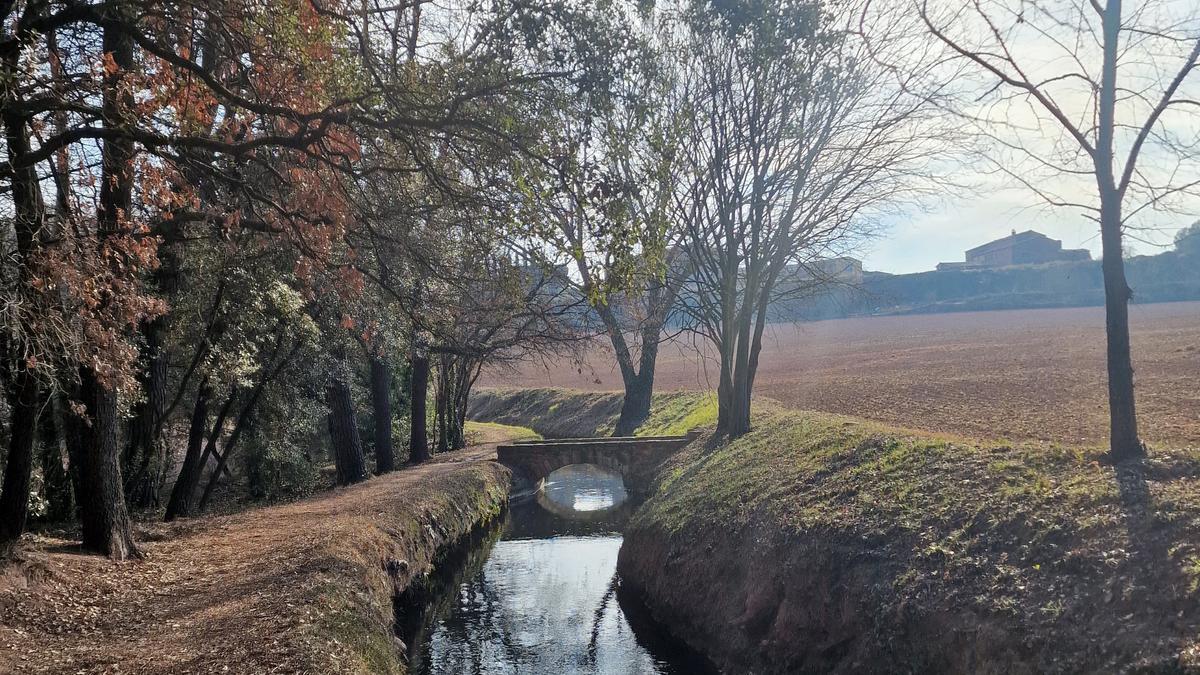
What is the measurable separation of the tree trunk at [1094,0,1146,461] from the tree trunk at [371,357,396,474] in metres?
19.7

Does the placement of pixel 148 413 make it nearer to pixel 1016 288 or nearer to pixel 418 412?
pixel 418 412

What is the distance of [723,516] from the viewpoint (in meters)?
15.0

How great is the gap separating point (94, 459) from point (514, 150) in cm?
652

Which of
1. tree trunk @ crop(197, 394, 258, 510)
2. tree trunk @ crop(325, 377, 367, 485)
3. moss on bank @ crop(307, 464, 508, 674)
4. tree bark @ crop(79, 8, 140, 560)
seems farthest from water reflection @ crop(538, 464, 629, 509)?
tree bark @ crop(79, 8, 140, 560)

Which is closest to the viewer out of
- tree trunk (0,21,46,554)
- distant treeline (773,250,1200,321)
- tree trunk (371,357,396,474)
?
tree trunk (0,21,46,554)

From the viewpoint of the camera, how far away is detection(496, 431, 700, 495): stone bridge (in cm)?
2764

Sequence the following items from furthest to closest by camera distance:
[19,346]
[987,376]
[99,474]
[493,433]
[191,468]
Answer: [493,433] < [987,376] < [191,468] < [99,474] < [19,346]

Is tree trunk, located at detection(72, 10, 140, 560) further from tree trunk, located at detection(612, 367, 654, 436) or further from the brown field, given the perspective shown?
tree trunk, located at detection(612, 367, 654, 436)

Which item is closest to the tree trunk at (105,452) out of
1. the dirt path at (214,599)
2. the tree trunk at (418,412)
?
the dirt path at (214,599)

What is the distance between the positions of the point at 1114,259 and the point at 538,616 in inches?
423

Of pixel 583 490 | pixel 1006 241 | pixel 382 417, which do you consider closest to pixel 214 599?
A: pixel 382 417

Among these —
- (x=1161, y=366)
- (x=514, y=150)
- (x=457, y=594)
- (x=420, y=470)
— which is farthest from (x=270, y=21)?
(x=1161, y=366)

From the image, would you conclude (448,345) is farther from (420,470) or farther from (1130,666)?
(1130,666)

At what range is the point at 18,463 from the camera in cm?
969
